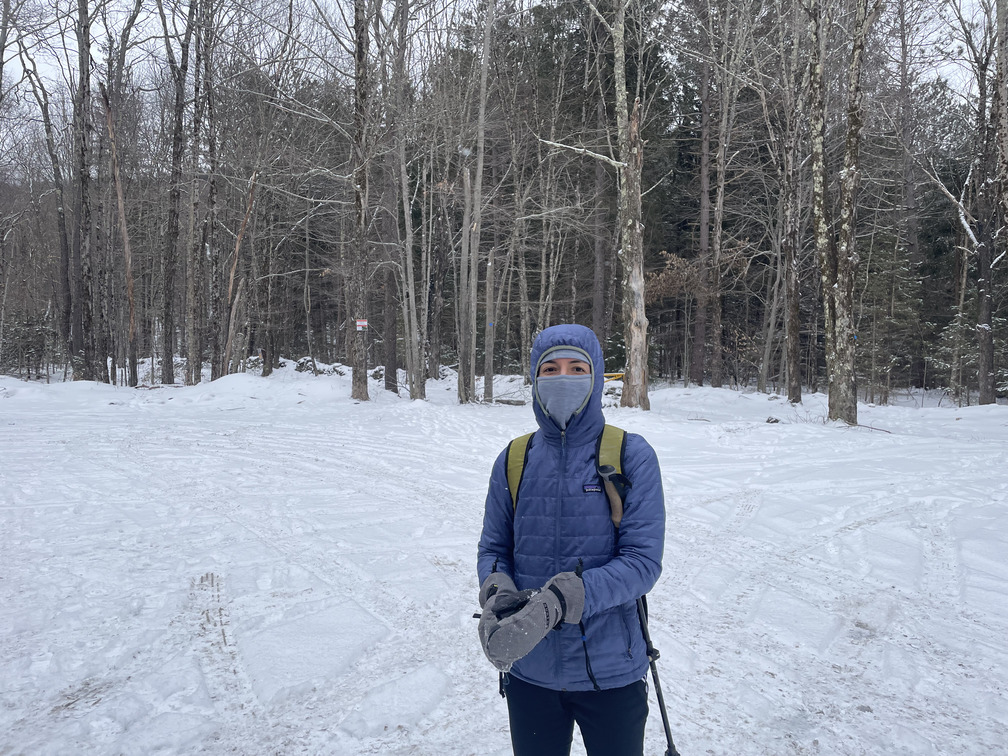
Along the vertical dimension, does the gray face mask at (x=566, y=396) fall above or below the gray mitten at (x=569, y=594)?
above

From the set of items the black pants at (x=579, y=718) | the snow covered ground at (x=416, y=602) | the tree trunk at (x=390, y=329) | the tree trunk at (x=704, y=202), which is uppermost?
the tree trunk at (x=704, y=202)

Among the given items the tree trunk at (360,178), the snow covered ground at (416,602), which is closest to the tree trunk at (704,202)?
the tree trunk at (360,178)

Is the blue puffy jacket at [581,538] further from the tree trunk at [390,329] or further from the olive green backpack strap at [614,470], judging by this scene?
the tree trunk at [390,329]

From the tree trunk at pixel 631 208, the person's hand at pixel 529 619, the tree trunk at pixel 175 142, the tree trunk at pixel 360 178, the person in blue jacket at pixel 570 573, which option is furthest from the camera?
the tree trunk at pixel 175 142

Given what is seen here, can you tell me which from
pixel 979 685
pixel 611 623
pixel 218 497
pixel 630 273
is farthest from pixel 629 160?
pixel 611 623

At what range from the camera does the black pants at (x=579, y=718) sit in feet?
6.56

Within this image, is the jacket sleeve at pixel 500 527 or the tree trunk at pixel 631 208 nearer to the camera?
the jacket sleeve at pixel 500 527

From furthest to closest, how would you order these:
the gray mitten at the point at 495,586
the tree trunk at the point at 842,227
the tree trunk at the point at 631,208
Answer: the tree trunk at the point at 631,208, the tree trunk at the point at 842,227, the gray mitten at the point at 495,586

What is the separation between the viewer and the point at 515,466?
227 cm

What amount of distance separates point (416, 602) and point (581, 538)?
3.02 meters

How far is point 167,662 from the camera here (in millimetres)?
3797

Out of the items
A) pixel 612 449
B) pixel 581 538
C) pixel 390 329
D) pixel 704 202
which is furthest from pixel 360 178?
pixel 581 538

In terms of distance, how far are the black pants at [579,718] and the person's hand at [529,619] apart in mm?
290

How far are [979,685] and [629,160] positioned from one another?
512 inches
